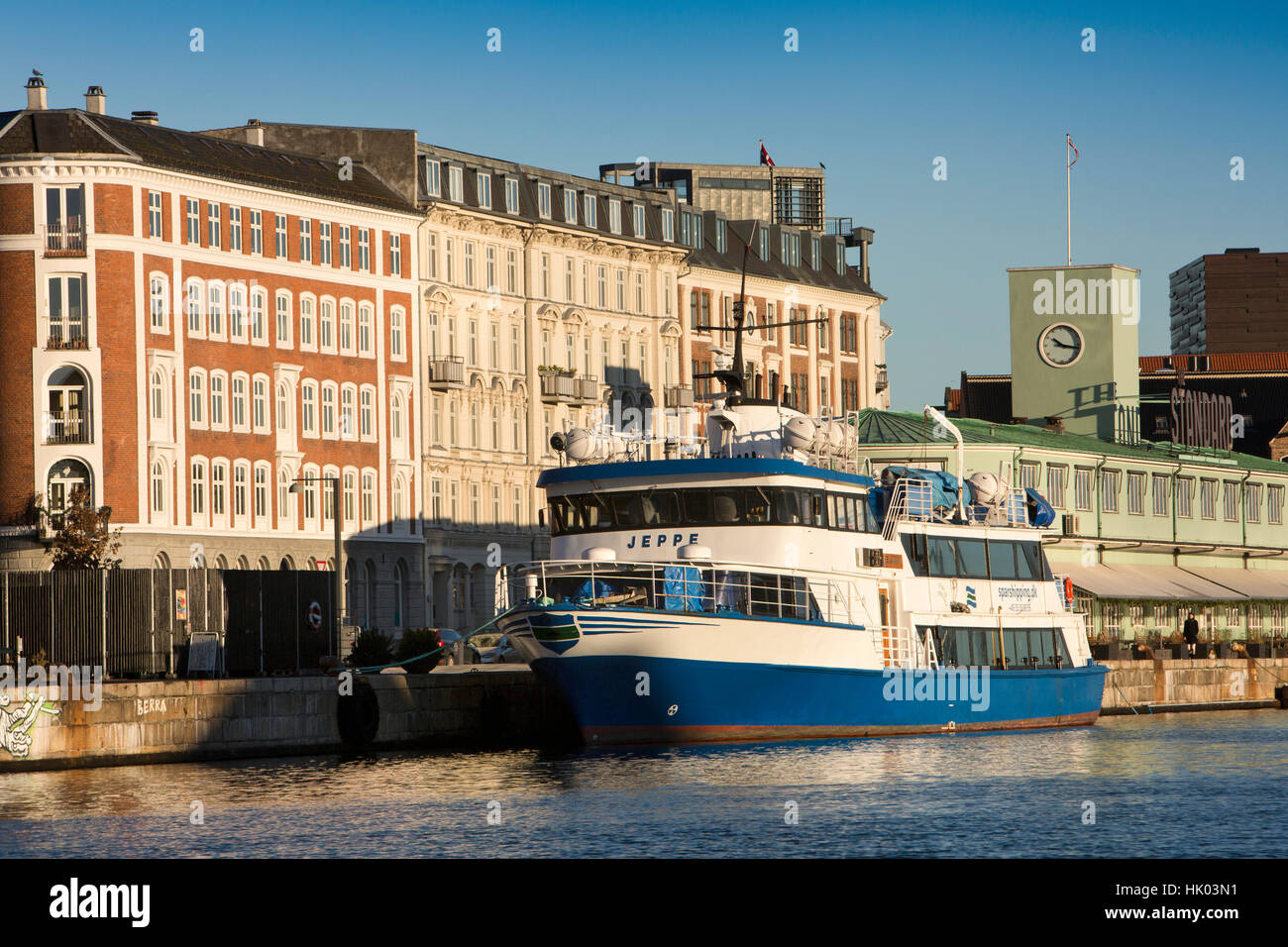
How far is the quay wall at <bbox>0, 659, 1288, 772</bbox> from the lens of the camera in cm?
4834

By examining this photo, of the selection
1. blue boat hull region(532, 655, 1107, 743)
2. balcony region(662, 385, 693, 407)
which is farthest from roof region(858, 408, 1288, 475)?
blue boat hull region(532, 655, 1107, 743)

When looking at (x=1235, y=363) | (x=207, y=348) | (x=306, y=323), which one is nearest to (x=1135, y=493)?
(x=306, y=323)

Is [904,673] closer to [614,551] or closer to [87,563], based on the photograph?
[614,551]

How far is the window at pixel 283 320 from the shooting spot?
92.8 meters

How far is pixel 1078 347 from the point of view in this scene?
4582 inches

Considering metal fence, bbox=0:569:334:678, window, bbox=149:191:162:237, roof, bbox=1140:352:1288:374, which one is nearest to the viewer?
metal fence, bbox=0:569:334:678

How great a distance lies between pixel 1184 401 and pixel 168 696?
85.8 metres

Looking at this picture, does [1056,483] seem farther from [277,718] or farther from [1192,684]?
[277,718]

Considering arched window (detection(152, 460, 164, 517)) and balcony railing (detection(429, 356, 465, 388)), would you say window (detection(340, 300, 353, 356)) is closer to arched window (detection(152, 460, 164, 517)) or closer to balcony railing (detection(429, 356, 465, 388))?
balcony railing (detection(429, 356, 465, 388))

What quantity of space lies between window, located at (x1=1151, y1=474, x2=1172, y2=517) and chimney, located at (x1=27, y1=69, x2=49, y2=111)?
54055 mm

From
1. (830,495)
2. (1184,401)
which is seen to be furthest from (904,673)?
(1184,401)
